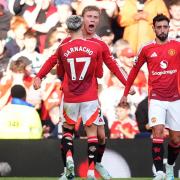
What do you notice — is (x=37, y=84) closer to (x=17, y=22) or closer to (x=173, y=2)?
(x=17, y=22)

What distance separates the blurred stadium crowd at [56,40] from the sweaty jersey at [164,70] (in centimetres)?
319

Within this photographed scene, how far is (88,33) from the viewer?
10539 millimetres

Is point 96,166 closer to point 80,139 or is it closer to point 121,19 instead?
point 80,139

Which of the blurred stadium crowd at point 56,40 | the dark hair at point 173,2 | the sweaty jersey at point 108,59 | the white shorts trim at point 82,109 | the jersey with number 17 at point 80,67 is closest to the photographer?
the jersey with number 17 at point 80,67

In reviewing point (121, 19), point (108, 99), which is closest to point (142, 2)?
point (121, 19)

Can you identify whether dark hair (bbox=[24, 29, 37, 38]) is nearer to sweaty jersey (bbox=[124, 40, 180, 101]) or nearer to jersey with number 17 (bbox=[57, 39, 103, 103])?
jersey with number 17 (bbox=[57, 39, 103, 103])

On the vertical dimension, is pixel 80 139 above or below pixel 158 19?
below

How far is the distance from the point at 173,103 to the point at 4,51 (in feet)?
14.7

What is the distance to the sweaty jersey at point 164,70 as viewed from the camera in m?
10.5

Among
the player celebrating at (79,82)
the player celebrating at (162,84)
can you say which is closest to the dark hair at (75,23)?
the player celebrating at (79,82)

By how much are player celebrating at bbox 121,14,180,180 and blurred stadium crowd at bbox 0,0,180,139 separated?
315 centimetres

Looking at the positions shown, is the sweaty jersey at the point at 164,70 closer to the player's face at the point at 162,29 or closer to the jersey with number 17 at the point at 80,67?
the player's face at the point at 162,29

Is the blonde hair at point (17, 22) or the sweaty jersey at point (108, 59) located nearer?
the sweaty jersey at point (108, 59)

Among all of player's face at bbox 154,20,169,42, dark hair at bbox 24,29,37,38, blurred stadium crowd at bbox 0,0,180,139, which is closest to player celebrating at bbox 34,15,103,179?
player's face at bbox 154,20,169,42
